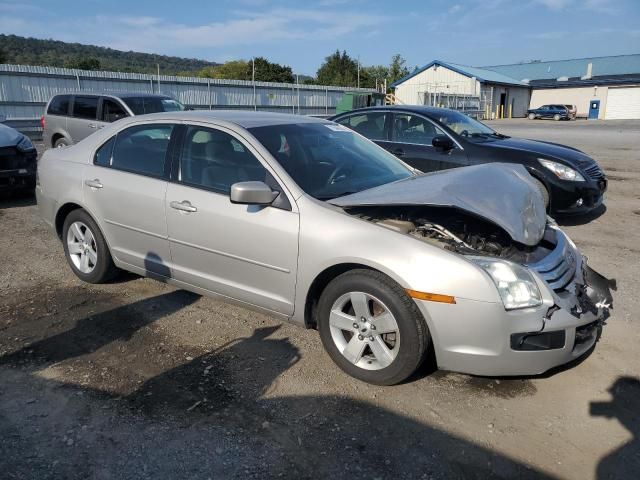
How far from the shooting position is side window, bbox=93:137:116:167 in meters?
4.64

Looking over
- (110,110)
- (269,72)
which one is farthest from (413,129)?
(269,72)

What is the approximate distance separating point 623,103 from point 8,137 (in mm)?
56736

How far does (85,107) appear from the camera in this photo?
11438mm

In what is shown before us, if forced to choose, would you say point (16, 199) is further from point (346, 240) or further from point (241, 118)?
point (346, 240)

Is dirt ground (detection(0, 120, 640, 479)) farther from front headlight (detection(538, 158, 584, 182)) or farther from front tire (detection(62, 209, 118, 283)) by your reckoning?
front headlight (detection(538, 158, 584, 182))

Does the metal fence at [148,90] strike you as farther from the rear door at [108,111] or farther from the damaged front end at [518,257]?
the damaged front end at [518,257]

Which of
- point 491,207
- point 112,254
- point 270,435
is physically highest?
point 491,207

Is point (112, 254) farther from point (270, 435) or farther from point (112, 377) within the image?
point (270, 435)

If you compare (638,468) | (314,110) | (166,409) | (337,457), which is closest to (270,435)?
(337,457)

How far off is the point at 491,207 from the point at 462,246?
1.09 feet

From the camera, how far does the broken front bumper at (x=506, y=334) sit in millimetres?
2852

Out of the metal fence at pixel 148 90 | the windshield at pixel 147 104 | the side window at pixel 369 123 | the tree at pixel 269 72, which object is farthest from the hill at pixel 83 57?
the side window at pixel 369 123

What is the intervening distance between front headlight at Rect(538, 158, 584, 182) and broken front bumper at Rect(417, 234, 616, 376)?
14.3 feet

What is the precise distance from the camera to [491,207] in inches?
125
